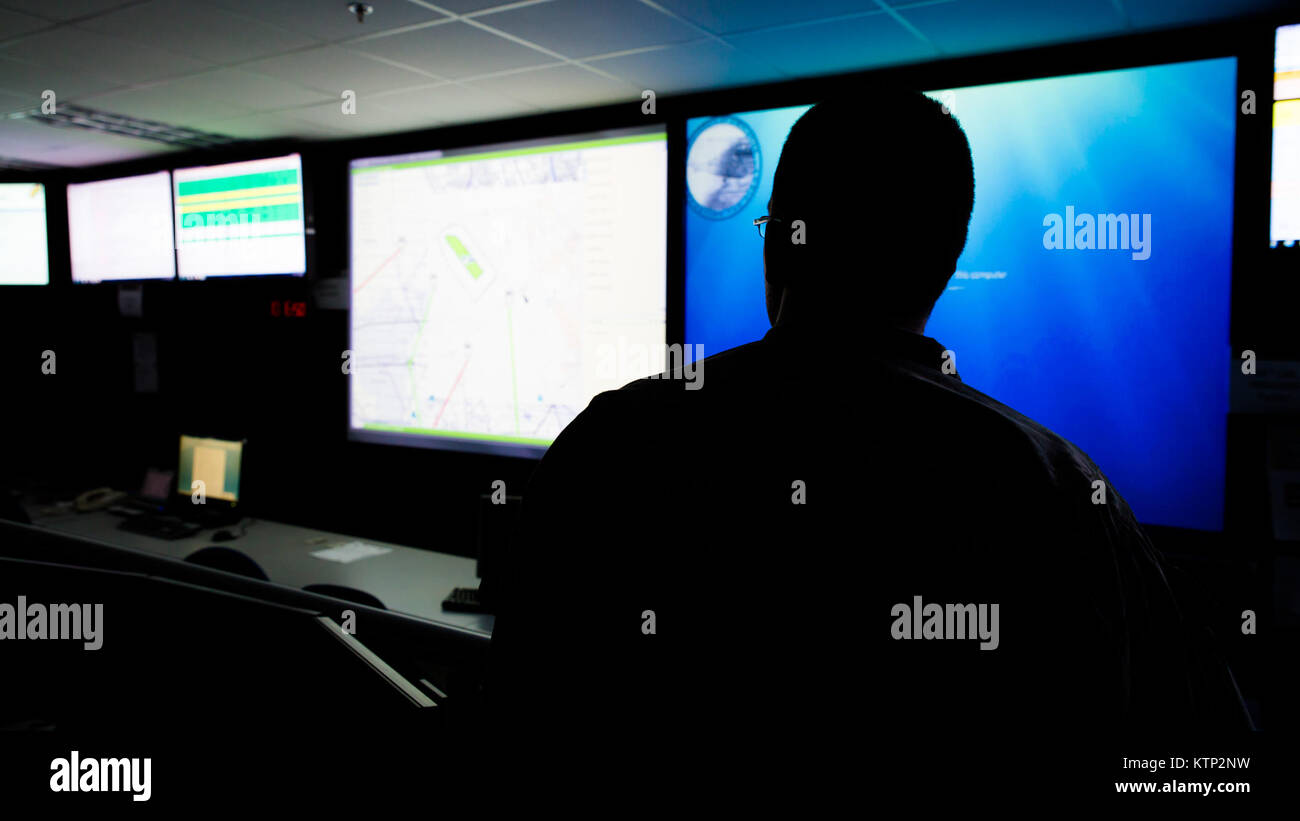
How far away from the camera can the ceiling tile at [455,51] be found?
2.41 m

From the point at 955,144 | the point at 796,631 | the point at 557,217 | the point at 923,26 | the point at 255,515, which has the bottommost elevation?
the point at 255,515

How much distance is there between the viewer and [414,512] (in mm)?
3646

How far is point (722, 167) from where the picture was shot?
9.60ft

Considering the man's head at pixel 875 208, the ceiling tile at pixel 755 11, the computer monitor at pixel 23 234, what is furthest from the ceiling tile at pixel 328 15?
the computer monitor at pixel 23 234

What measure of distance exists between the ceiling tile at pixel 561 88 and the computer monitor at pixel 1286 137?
186cm

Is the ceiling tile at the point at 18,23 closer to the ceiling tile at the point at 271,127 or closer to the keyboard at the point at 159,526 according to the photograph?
the ceiling tile at the point at 271,127

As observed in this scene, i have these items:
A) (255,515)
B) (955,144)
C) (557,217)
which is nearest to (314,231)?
(557,217)

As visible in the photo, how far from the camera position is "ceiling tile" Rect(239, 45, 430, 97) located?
8.66 ft

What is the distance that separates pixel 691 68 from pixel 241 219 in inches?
87.5

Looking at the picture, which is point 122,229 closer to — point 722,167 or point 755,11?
point 722,167

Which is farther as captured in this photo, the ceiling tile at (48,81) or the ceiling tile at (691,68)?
the ceiling tile at (48,81)
